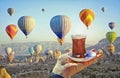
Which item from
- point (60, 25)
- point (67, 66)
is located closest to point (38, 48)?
point (60, 25)

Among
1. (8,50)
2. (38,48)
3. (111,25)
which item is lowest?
(8,50)

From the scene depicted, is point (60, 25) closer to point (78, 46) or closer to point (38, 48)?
point (78, 46)

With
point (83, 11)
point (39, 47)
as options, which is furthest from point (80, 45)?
point (39, 47)

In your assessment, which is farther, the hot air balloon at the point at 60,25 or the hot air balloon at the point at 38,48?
the hot air balloon at the point at 38,48

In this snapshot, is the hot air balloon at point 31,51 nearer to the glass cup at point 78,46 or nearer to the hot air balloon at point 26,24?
the hot air balloon at point 26,24

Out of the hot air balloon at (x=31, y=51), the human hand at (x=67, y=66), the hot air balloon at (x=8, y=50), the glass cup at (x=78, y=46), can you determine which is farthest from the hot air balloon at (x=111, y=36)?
the glass cup at (x=78, y=46)

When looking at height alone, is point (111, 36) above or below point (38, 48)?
above

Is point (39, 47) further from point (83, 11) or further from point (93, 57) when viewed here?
point (93, 57)
